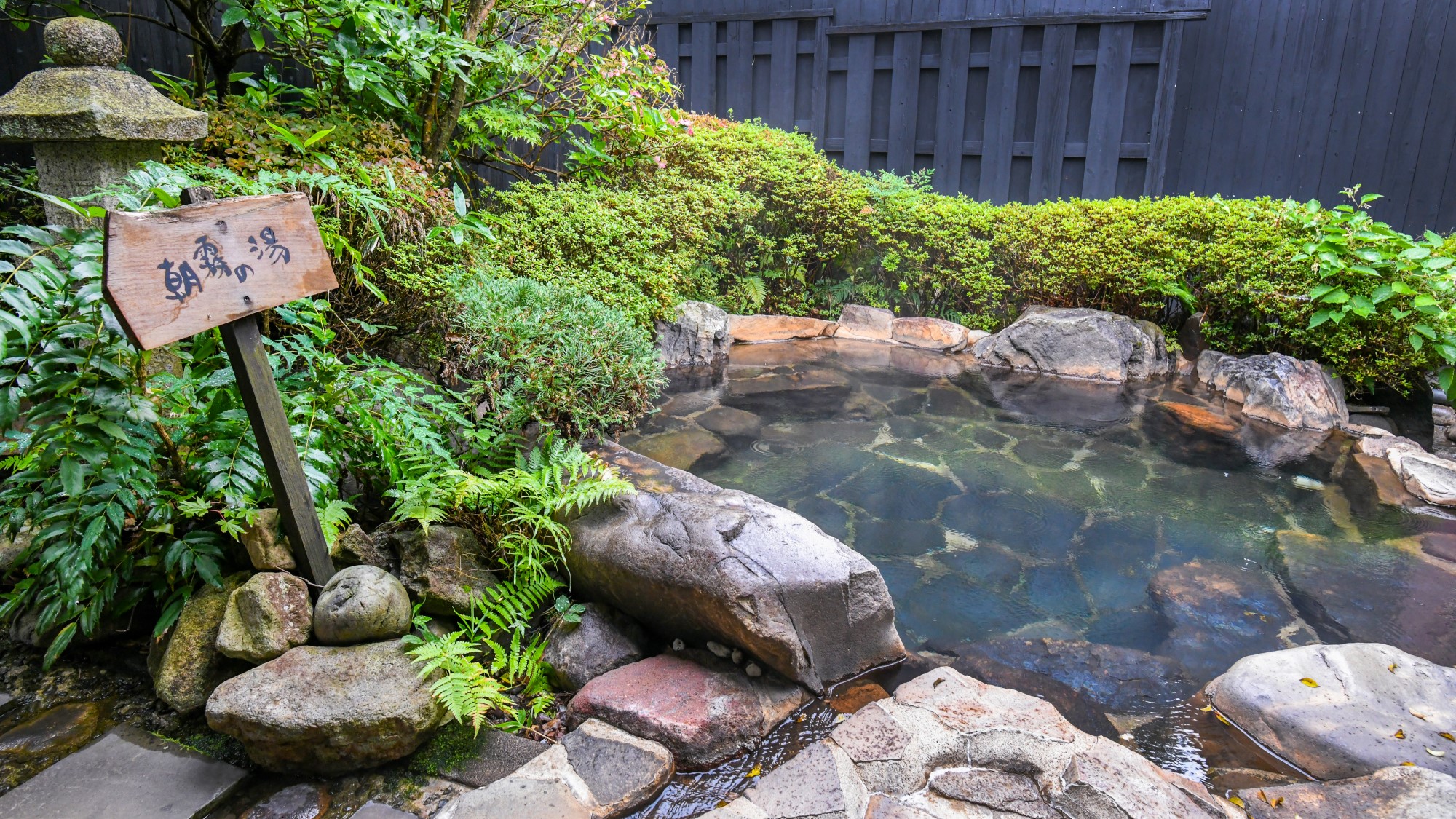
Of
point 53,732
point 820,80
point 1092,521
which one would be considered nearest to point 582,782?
point 53,732

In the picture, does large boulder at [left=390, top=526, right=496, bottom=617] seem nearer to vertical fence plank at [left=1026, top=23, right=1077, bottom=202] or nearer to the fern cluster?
the fern cluster

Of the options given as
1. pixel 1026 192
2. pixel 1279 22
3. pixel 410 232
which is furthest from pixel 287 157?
pixel 1279 22

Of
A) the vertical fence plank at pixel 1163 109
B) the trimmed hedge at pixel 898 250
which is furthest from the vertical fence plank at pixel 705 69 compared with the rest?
the vertical fence plank at pixel 1163 109

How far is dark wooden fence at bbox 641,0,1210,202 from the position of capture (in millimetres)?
8586

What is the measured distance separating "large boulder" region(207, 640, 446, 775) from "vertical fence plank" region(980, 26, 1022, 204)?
8.78m

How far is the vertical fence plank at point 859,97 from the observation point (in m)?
9.71

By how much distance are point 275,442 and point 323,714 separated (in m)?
0.92

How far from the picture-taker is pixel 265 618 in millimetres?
2711

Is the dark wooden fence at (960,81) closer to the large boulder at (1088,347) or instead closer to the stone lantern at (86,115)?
the large boulder at (1088,347)

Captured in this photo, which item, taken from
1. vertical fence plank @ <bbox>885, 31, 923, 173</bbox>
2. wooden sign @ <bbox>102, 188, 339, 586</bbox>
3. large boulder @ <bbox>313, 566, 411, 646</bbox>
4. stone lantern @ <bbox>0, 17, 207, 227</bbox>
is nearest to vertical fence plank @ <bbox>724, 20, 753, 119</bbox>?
vertical fence plank @ <bbox>885, 31, 923, 173</bbox>

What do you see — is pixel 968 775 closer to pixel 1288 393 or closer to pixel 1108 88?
pixel 1288 393

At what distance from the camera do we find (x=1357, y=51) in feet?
26.3

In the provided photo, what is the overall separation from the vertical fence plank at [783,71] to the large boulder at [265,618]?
8.88 m

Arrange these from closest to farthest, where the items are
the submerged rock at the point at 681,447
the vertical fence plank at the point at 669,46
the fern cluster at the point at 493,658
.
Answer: the fern cluster at the point at 493,658, the submerged rock at the point at 681,447, the vertical fence plank at the point at 669,46
